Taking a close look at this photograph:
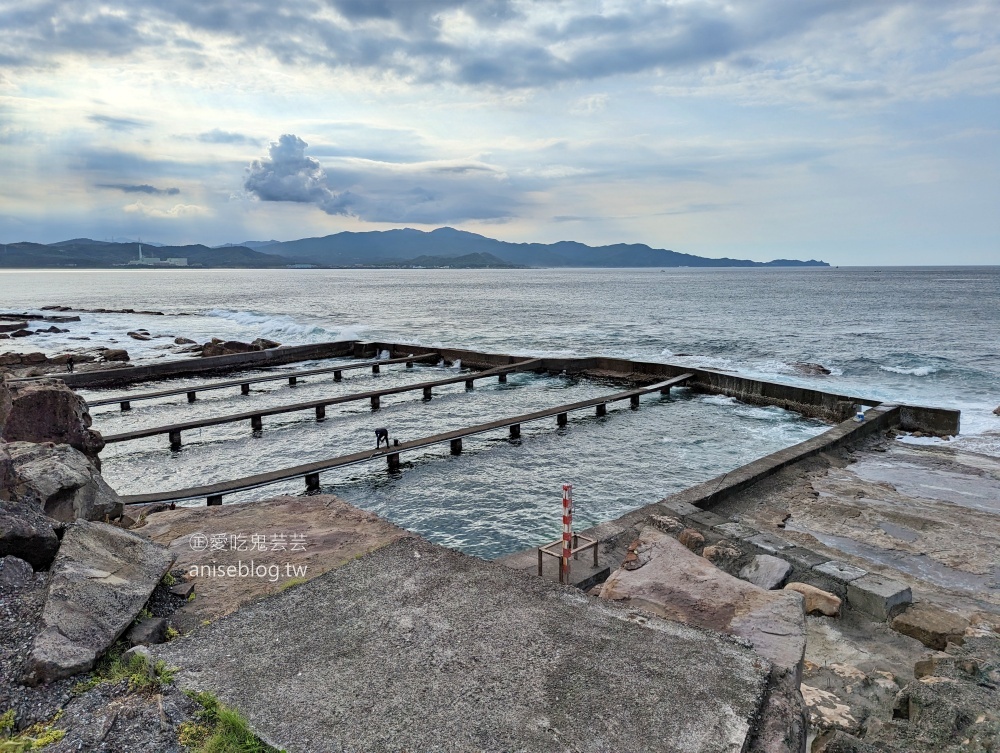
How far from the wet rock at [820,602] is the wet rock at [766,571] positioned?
0.95ft

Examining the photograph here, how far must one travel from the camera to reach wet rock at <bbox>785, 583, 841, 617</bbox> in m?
6.29

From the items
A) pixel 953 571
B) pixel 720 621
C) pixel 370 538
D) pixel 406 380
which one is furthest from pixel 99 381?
pixel 953 571

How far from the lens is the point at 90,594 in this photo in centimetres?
437

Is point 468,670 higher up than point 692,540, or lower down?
higher up

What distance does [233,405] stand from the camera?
2059 centimetres

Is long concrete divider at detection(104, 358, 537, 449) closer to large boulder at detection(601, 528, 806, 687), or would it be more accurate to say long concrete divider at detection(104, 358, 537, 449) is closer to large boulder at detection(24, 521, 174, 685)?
large boulder at detection(24, 521, 174, 685)

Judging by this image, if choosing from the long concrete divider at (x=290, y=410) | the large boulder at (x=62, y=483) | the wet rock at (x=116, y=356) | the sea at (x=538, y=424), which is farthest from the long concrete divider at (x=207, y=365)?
the large boulder at (x=62, y=483)

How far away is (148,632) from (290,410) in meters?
13.3

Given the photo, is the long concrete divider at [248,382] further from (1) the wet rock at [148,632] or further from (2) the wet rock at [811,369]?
(2) the wet rock at [811,369]

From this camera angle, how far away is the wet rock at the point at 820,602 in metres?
6.29

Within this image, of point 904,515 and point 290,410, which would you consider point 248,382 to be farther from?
point 904,515

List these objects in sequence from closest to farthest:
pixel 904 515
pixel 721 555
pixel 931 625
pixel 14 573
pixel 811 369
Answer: pixel 14 573 → pixel 931 625 → pixel 721 555 → pixel 904 515 → pixel 811 369

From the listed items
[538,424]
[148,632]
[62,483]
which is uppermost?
[62,483]

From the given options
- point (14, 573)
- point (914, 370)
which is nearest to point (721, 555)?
point (14, 573)
